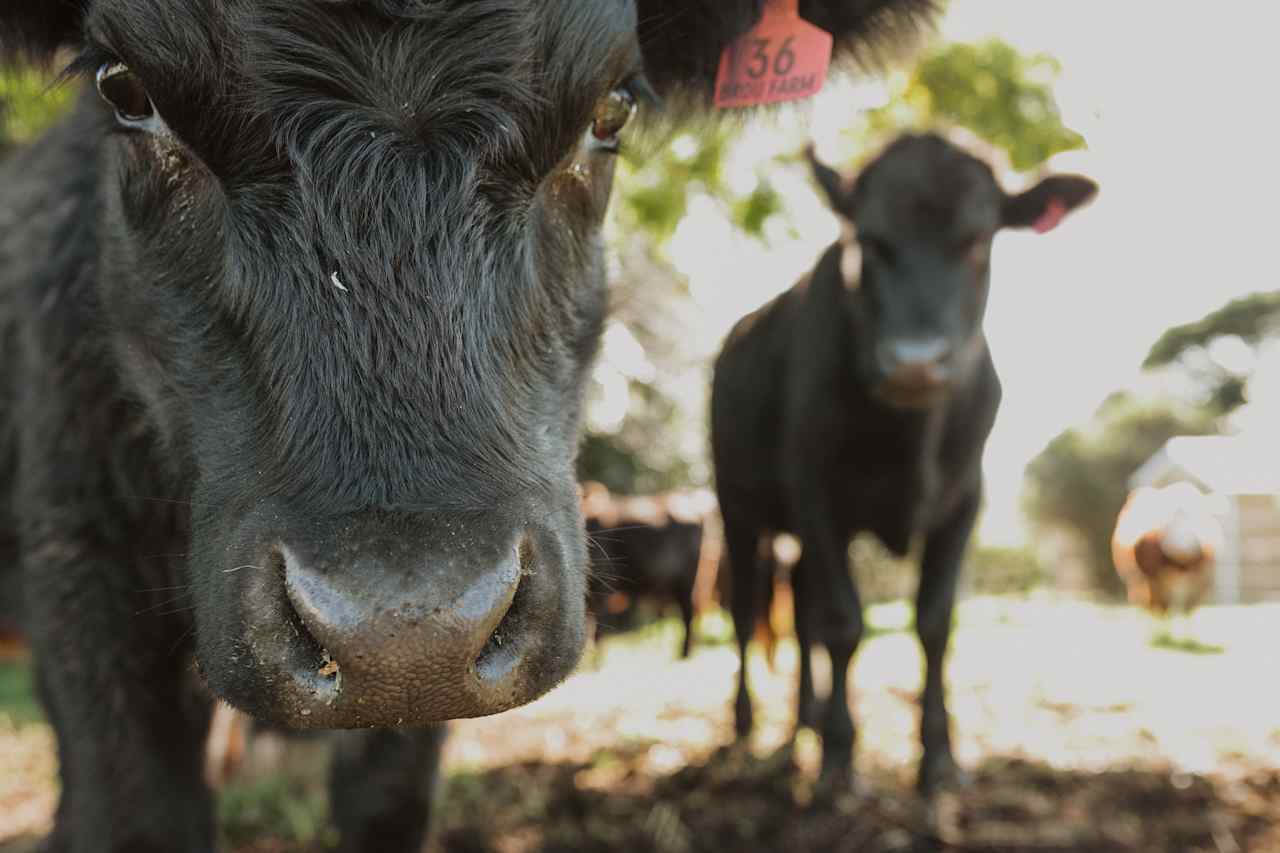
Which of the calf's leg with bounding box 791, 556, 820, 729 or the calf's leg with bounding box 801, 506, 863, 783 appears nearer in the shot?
the calf's leg with bounding box 801, 506, 863, 783

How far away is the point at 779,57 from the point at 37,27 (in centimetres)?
172

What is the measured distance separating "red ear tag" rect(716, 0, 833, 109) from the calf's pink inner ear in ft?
8.17

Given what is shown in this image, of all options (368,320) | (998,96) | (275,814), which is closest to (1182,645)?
(998,96)

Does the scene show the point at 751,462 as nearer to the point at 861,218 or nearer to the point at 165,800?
the point at 861,218

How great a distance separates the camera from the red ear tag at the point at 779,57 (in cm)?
273

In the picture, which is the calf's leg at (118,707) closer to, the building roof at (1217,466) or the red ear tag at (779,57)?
the red ear tag at (779,57)

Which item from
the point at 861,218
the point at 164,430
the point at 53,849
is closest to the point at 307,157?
the point at 164,430

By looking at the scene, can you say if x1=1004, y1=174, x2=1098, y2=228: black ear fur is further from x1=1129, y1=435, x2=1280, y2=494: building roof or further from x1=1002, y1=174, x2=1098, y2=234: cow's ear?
x1=1129, y1=435, x2=1280, y2=494: building roof

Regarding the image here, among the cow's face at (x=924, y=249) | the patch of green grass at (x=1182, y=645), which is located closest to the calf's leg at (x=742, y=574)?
the cow's face at (x=924, y=249)

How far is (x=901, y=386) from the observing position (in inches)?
164

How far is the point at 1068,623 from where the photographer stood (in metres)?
15.0

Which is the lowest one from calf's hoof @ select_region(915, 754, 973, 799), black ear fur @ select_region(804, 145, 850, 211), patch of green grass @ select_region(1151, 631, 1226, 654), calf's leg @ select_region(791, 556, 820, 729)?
patch of green grass @ select_region(1151, 631, 1226, 654)

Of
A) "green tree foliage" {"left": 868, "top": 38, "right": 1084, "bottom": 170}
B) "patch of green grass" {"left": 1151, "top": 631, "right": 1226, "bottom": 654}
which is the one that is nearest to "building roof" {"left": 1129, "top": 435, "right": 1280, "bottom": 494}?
"patch of green grass" {"left": 1151, "top": 631, "right": 1226, "bottom": 654}

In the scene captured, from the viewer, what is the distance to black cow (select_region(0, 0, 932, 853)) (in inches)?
55.6
